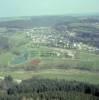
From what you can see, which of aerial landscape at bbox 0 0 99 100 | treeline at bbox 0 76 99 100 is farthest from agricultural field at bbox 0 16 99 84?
treeline at bbox 0 76 99 100

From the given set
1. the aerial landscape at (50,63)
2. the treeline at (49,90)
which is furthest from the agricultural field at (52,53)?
the treeline at (49,90)

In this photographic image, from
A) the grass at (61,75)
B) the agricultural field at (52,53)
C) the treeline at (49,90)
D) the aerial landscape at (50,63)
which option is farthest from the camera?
the agricultural field at (52,53)

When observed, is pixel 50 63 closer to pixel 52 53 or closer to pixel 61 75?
pixel 61 75

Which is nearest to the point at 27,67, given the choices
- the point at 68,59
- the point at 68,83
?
the point at 68,59

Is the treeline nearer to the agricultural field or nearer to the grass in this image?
the grass

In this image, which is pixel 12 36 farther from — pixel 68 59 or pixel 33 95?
pixel 33 95

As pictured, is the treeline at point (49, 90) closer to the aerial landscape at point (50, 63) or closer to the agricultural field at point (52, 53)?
the aerial landscape at point (50, 63)

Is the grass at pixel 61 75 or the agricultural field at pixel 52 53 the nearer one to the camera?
the grass at pixel 61 75
